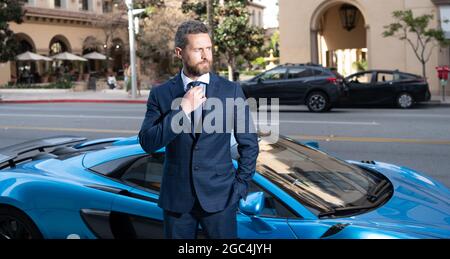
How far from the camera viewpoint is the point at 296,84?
1838 cm

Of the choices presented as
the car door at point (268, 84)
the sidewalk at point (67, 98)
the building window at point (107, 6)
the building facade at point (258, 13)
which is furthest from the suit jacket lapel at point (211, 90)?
the building facade at point (258, 13)

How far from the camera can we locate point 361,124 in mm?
13852

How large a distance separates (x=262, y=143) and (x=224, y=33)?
25.5 metres

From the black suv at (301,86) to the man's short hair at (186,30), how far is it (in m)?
15.3

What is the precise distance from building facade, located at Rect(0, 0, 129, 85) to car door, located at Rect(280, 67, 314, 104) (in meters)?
26.7

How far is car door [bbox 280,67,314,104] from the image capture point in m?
18.3

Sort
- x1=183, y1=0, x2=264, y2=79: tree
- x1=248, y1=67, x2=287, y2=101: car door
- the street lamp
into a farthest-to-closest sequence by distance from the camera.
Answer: x1=183, y1=0, x2=264, y2=79: tree → the street lamp → x1=248, y1=67, x2=287, y2=101: car door

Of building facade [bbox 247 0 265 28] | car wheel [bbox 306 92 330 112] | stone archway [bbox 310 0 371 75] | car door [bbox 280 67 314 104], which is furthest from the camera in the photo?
building facade [bbox 247 0 265 28]

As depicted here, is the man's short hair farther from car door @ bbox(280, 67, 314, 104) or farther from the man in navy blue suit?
car door @ bbox(280, 67, 314, 104)

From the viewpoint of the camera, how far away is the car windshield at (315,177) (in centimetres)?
388

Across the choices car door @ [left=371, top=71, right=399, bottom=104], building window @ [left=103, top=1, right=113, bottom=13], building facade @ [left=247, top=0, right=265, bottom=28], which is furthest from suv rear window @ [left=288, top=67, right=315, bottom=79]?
building facade @ [left=247, top=0, right=265, bottom=28]

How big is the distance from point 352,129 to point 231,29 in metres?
17.5

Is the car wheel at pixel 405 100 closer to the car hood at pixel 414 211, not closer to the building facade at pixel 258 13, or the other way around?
the car hood at pixel 414 211

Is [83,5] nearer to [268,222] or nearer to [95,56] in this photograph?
[95,56]
